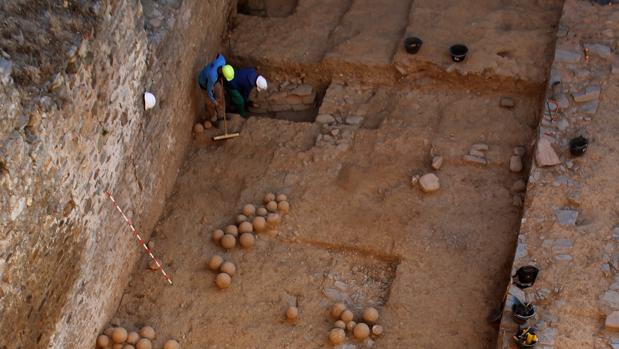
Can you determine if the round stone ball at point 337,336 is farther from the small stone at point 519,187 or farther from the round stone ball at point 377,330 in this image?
the small stone at point 519,187

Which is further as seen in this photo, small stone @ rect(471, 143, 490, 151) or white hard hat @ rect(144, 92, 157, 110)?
small stone @ rect(471, 143, 490, 151)

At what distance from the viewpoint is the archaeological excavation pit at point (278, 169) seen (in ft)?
22.7

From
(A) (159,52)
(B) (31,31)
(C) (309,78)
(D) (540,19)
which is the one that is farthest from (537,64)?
(B) (31,31)

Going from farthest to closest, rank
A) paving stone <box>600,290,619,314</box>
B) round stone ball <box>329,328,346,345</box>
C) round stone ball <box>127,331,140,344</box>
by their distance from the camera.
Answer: round stone ball <box>127,331,140,344</box> → round stone ball <box>329,328,346,345</box> → paving stone <box>600,290,619,314</box>

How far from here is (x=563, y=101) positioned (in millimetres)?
9211

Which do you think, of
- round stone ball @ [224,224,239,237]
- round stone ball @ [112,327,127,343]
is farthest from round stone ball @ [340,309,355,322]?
round stone ball @ [112,327,127,343]

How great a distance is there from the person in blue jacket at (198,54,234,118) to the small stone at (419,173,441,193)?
2.29 meters

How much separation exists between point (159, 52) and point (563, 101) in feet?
13.9

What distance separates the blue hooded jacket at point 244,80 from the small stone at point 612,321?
463 cm

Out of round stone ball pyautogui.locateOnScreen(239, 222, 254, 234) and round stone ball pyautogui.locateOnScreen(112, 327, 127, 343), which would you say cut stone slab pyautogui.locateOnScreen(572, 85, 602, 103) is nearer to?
round stone ball pyautogui.locateOnScreen(239, 222, 254, 234)

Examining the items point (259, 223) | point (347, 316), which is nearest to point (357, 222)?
point (259, 223)

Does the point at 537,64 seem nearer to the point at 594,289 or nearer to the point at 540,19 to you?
the point at 540,19

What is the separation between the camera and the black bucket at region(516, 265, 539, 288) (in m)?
7.62

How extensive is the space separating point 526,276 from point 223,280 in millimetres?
2786
